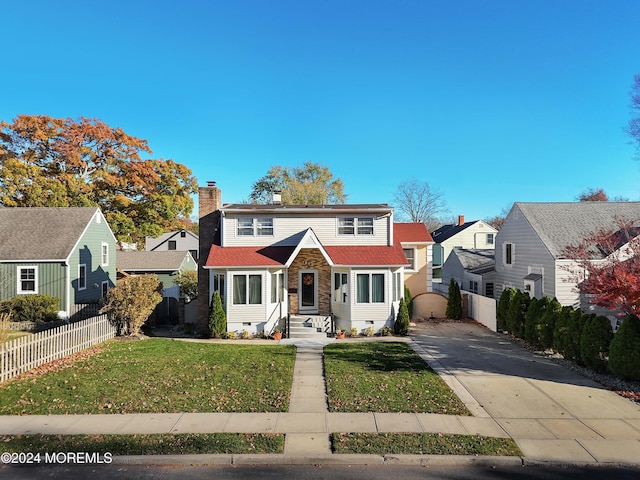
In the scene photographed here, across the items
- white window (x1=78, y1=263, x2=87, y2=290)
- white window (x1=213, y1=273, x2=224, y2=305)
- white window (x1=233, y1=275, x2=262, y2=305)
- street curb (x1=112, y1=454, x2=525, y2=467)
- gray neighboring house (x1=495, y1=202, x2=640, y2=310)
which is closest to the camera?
street curb (x1=112, y1=454, x2=525, y2=467)

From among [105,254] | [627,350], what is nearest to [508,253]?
[627,350]

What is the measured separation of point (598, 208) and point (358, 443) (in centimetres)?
2290

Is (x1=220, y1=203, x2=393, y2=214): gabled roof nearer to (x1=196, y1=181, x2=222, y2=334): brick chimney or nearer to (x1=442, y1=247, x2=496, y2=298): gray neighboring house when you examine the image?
(x1=196, y1=181, x2=222, y2=334): brick chimney

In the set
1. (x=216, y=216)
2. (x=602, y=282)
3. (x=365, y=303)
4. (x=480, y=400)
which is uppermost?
(x=216, y=216)

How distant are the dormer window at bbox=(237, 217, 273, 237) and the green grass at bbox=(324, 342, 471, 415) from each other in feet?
25.4

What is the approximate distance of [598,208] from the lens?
2231 cm

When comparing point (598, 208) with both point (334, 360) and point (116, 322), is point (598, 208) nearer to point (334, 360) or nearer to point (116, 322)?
point (334, 360)

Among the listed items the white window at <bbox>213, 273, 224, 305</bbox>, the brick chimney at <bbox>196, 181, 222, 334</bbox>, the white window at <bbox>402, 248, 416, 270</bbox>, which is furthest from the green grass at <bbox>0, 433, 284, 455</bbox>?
the white window at <bbox>402, 248, 416, 270</bbox>

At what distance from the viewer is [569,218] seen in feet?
70.3

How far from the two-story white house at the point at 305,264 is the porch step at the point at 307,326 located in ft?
2.28

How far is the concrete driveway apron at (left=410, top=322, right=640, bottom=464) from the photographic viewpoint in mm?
7160

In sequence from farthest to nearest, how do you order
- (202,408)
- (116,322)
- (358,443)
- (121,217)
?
1. (121,217)
2. (116,322)
3. (202,408)
4. (358,443)

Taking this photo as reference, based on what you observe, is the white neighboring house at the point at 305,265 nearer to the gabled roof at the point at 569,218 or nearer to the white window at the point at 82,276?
the gabled roof at the point at 569,218

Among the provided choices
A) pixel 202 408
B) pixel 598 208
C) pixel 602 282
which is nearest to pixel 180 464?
pixel 202 408
